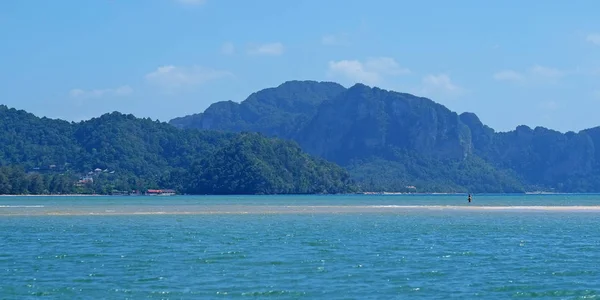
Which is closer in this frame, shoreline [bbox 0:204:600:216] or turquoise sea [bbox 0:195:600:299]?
turquoise sea [bbox 0:195:600:299]

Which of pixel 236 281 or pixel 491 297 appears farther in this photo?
pixel 236 281

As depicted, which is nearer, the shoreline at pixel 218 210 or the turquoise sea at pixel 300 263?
the turquoise sea at pixel 300 263

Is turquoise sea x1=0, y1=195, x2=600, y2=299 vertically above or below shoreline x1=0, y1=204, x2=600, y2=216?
below

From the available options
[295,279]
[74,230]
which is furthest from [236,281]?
[74,230]

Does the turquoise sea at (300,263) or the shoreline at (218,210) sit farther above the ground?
the shoreline at (218,210)

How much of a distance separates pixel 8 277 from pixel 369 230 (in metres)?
32.5

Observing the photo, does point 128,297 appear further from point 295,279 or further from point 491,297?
point 491,297

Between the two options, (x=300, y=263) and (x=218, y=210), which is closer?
(x=300, y=263)

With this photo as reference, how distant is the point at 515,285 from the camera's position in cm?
3453

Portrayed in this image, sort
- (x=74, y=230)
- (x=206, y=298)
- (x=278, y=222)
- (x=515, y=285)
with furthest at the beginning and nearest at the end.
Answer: (x=278, y=222)
(x=74, y=230)
(x=515, y=285)
(x=206, y=298)

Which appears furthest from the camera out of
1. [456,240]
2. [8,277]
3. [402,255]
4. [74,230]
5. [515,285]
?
[74,230]

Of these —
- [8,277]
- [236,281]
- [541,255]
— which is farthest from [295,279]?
[541,255]

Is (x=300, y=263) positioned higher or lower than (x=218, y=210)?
lower

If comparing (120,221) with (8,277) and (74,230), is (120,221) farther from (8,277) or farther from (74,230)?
(8,277)
